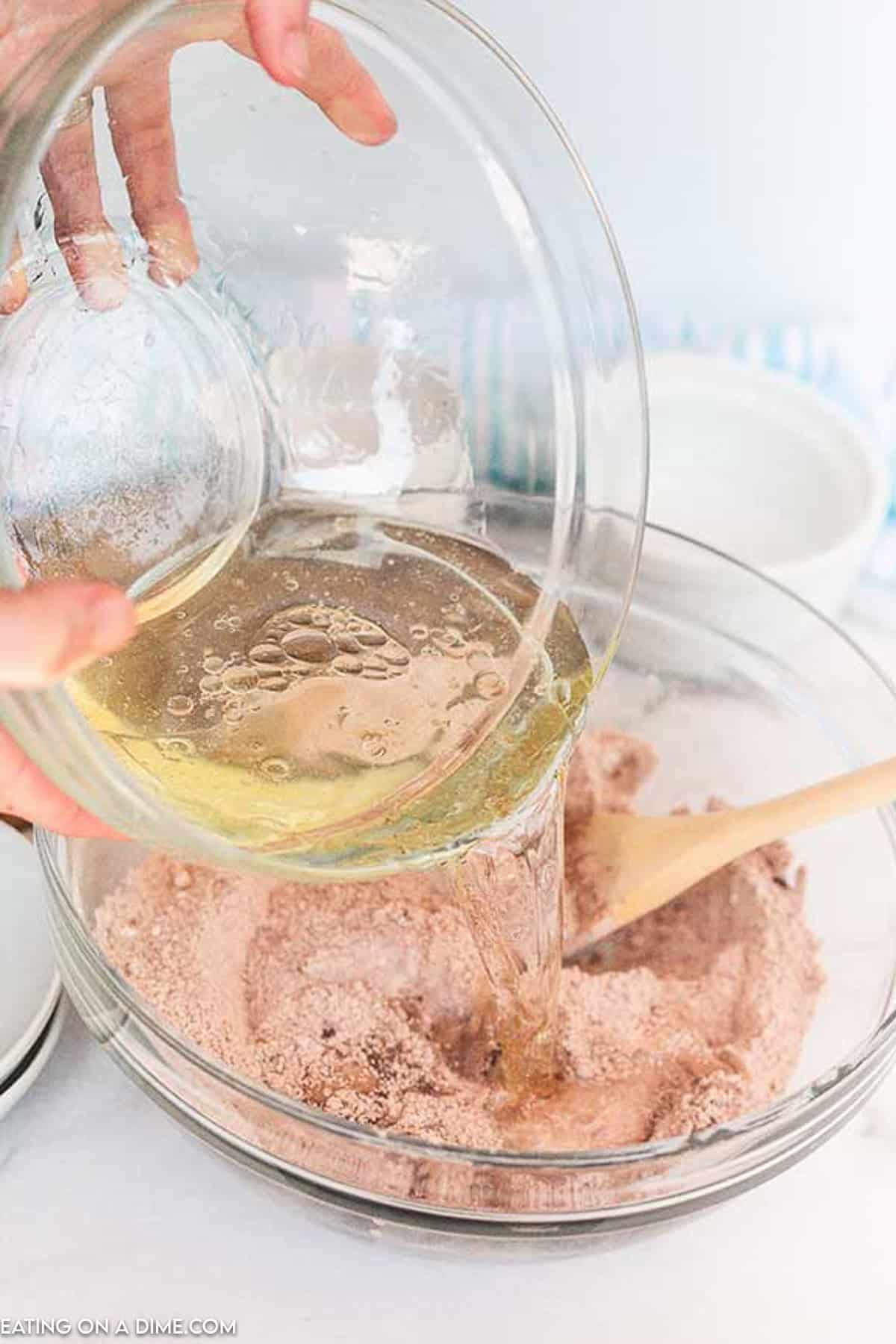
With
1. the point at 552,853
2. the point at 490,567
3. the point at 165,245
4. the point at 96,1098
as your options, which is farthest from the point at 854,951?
the point at 165,245

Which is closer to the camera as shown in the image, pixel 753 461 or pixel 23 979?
pixel 23 979

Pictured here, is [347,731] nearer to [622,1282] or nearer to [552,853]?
[552,853]

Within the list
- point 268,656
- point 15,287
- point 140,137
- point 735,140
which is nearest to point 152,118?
point 140,137

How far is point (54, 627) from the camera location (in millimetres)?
541

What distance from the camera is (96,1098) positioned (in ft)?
3.06

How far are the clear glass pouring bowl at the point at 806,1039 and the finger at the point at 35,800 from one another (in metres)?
0.06

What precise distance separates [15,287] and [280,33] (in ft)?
0.56

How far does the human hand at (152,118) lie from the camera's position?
71 cm

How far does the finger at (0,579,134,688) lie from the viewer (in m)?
0.54

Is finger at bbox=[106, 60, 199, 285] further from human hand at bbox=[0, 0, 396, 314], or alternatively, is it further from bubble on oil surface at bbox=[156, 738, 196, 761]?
bubble on oil surface at bbox=[156, 738, 196, 761]

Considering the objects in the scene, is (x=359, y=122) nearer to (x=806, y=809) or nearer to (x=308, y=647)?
(x=308, y=647)

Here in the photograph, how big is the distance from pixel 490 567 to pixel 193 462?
17 centimetres

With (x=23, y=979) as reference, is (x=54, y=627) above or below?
above

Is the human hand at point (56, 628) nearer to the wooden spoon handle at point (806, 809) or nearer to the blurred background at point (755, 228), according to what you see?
the wooden spoon handle at point (806, 809)
